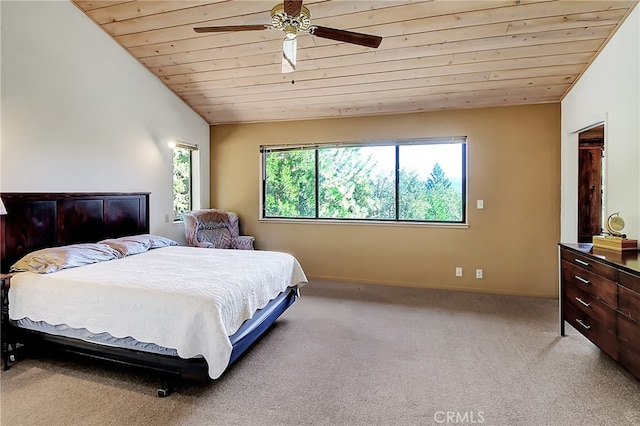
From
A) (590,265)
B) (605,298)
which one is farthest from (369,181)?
(605,298)

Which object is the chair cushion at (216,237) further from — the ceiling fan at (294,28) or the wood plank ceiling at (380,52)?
the ceiling fan at (294,28)

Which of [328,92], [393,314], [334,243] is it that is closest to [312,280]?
[334,243]

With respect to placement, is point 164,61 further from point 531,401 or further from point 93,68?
point 531,401

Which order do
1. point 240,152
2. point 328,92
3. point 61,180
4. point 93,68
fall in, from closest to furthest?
1. point 61,180
2. point 93,68
3. point 328,92
4. point 240,152

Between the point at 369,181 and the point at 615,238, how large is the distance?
2883 mm

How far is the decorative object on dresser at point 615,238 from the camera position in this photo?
2637mm

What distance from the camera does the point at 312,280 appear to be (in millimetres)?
5152

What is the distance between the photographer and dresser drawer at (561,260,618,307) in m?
2.37

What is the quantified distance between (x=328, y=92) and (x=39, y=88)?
2.97 m

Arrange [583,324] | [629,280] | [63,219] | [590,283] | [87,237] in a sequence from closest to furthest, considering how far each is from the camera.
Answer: [629,280]
[590,283]
[583,324]
[63,219]
[87,237]

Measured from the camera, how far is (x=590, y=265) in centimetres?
264

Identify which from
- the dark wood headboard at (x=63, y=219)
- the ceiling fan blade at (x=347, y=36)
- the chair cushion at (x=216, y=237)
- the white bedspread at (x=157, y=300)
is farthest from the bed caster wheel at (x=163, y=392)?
the chair cushion at (x=216, y=237)

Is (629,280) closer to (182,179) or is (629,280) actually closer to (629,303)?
(629,303)

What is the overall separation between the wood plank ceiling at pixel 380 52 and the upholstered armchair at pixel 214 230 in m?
1.64
